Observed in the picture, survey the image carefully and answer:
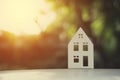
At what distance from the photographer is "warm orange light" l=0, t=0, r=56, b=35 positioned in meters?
1.42

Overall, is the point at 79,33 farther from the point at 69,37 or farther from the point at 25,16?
the point at 25,16

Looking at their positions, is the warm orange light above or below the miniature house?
above

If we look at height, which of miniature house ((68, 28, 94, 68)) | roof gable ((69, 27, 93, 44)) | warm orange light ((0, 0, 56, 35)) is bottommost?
miniature house ((68, 28, 94, 68))

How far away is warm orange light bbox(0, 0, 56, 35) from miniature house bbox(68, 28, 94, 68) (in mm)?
193

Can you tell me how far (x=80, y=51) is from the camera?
1.43 meters

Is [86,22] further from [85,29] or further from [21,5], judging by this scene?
[21,5]

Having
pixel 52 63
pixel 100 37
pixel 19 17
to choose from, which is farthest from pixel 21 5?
pixel 100 37

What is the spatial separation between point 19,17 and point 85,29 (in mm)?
425

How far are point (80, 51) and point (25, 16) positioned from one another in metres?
0.41

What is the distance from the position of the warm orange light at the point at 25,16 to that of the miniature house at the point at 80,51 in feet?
0.63

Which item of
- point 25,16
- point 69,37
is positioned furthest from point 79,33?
point 25,16

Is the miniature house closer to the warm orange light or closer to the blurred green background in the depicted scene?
the blurred green background

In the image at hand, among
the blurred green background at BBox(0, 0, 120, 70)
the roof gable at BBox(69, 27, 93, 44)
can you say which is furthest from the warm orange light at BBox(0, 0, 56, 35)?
the roof gable at BBox(69, 27, 93, 44)

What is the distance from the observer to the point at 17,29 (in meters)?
1.42
